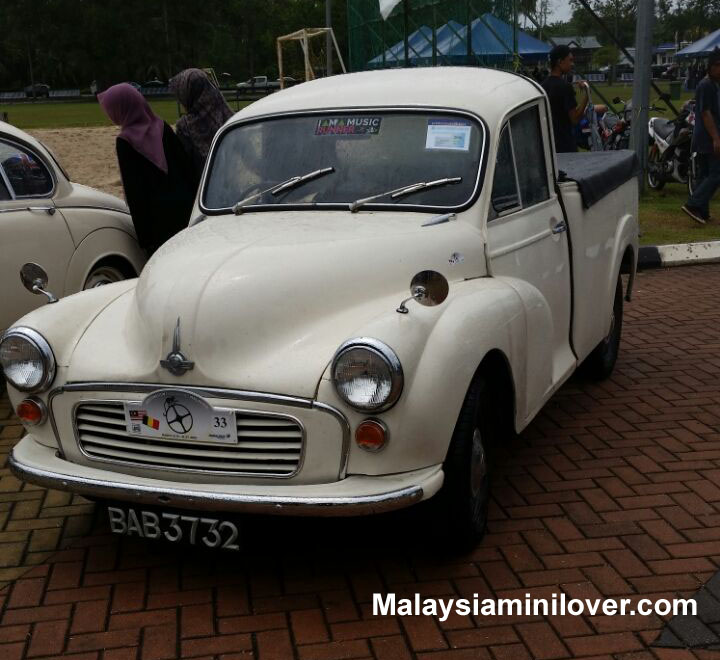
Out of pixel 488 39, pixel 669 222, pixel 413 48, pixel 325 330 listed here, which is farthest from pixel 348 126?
pixel 413 48

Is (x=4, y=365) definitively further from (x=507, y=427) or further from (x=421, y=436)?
(x=507, y=427)

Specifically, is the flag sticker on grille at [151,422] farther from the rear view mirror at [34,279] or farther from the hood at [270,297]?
the rear view mirror at [34,279]

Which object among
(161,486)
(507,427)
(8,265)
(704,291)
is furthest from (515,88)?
(704,291)

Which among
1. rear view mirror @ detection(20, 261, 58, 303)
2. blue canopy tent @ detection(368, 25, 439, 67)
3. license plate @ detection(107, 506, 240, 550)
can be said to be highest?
rear view mirror @ detection(20, 261, 58, 303)

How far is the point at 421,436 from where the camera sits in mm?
3469

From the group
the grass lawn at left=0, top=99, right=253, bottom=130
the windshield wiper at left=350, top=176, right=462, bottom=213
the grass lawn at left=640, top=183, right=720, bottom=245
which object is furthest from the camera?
the grass lawn at left=0, top=99, right=253, bottom=130

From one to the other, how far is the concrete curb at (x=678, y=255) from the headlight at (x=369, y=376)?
700 cm

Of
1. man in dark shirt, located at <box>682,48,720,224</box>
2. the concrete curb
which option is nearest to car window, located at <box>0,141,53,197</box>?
the concrete curb

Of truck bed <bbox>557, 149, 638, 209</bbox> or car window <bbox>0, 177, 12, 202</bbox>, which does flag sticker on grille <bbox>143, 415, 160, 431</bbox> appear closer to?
truck bed <bbox>557, 149, 638, 209</bbox>

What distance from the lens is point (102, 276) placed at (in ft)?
22.8

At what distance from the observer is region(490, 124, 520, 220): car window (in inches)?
181

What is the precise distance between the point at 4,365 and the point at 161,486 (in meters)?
0.85

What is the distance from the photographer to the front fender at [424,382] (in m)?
3.43

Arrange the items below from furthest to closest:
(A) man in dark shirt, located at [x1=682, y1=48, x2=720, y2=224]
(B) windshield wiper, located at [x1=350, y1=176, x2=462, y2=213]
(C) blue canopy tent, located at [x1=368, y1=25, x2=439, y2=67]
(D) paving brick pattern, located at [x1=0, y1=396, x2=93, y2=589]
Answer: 1. (C) blue canopy tent, located at [x1=368, y1=25, x2=439, y2=67]
2. (A) man in dark shirt, located at [x1=682, y1=48, x2=720, y2=224]
3. (B) windshield wiper, located at [x1=350, y1=176, x2=462, y2=213]
4. (D) paving brick pattern, located at [x1=0, y1=396, x2=93, y2=589]
